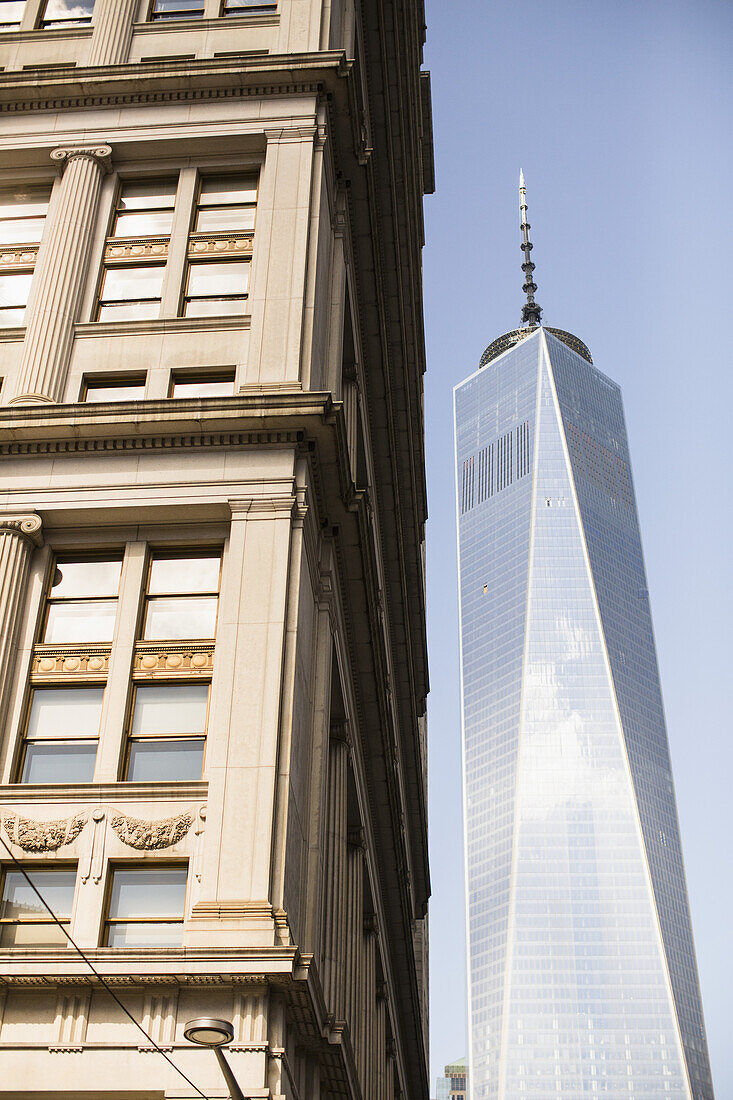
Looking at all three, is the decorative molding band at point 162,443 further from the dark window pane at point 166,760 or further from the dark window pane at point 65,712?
the dark window pane at point 166,760

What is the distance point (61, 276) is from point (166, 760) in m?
12.8

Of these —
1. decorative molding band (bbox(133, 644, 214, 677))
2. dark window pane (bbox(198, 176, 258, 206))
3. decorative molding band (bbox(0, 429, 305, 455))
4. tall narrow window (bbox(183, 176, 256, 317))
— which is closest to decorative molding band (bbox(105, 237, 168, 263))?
tall narrow window (bbox(183, 176, 256, 317))

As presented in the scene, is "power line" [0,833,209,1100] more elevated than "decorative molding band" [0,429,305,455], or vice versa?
"decorative molding band" [0,429,305,455]

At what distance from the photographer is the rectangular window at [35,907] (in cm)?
2422

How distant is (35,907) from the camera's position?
24.6 metres

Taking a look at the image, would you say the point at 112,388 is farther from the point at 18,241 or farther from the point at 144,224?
the point at 18,241

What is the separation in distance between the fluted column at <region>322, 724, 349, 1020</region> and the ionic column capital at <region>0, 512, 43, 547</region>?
29.1ft

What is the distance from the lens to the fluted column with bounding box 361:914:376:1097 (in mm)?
39312

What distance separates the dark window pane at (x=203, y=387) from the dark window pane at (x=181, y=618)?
201 inches

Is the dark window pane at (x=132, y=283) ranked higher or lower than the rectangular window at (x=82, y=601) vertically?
higher

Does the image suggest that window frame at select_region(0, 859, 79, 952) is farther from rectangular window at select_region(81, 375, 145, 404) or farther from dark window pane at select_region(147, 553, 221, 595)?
rectangular window at select_region(81, 375, 145, 404)

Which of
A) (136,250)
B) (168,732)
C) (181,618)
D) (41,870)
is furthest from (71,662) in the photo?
(136,250)

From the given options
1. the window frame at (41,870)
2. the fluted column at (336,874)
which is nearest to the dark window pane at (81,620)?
the window frame at (41,870)

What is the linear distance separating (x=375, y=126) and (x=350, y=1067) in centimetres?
2771
